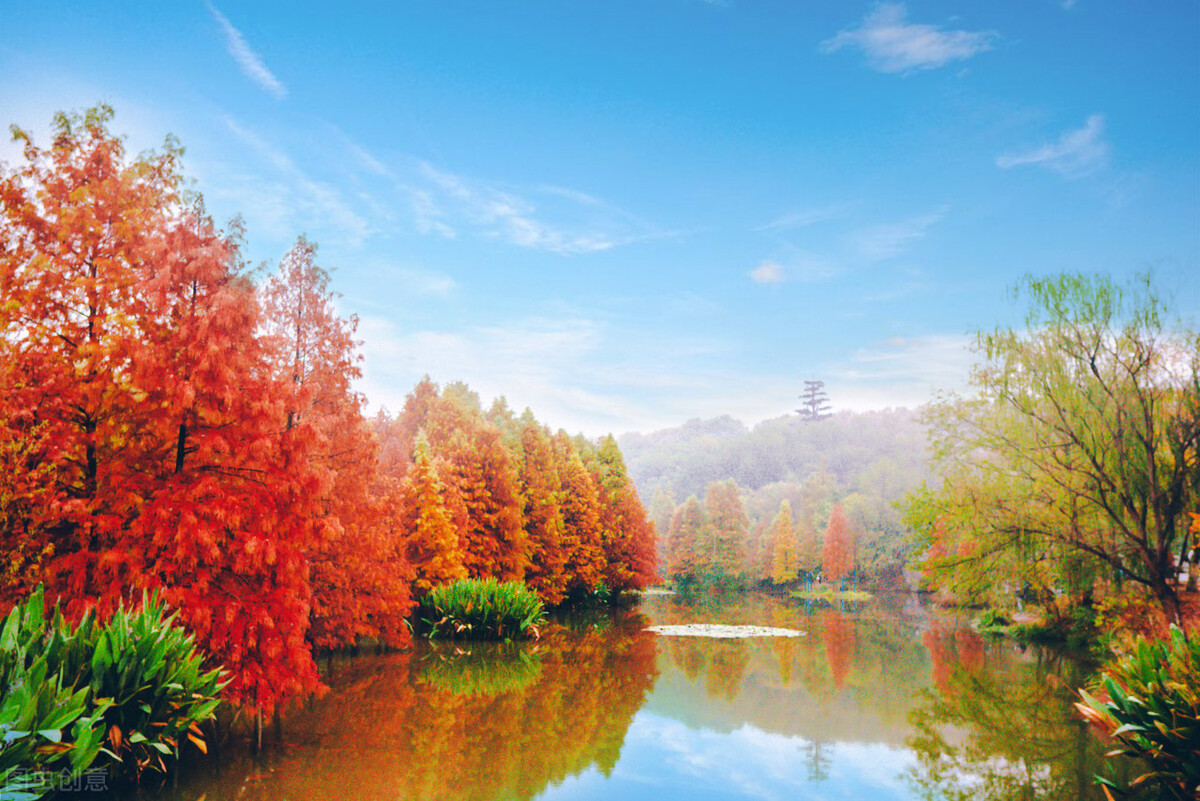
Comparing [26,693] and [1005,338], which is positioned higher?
[1005,338]

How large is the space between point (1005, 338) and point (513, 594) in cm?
1658

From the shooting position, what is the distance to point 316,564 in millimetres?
15281

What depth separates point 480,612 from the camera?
24.0 m

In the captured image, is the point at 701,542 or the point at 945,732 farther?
the point at 701,542

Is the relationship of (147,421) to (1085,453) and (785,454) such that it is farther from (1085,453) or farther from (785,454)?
(785,454)

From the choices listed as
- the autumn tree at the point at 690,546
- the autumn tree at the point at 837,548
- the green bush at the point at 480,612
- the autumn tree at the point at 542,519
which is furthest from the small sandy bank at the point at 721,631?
the autumn tree at the point at 690,546

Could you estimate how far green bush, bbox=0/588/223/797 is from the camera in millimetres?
5926

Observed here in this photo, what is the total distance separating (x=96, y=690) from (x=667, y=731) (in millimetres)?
8676

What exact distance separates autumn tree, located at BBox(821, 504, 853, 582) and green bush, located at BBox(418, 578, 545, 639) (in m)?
42.3

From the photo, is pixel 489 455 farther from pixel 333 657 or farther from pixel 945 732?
pixel 945 732

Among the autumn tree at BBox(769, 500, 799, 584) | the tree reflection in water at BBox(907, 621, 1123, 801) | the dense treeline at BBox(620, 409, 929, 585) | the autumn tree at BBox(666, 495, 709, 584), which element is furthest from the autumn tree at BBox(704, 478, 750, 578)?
the tree reflection in water at BBox(907, 621, 1123, 801)

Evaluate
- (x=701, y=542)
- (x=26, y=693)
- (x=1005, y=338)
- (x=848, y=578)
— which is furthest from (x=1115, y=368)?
(x=848, y=578)

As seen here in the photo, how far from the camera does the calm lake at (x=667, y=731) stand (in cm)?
950

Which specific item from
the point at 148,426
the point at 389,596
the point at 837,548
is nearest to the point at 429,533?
the point at 389,596
